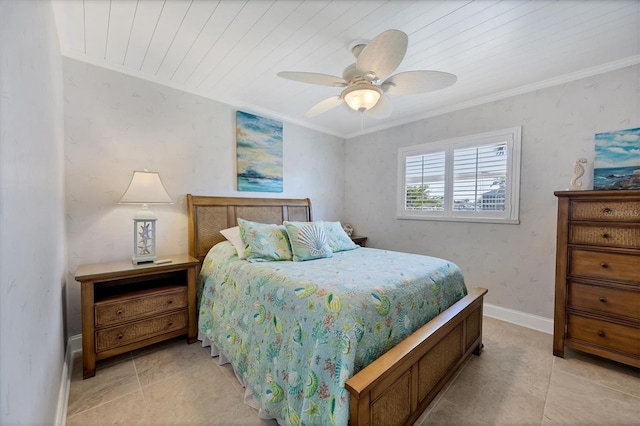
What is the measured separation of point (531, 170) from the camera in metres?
2.64

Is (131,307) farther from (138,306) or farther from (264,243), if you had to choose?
(264,243)

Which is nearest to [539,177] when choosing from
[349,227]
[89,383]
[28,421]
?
[349,227]

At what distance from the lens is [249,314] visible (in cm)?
179

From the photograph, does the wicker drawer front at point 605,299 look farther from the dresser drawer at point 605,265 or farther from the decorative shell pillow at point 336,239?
the decorative shell pillow at point 336,239

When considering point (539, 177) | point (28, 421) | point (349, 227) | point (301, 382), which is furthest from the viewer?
point (349, 227)

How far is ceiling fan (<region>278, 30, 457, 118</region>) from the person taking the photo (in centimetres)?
148

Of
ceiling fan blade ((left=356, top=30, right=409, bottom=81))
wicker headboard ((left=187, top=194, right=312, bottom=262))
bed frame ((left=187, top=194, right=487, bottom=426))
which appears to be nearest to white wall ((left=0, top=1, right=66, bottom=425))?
bed frame ((left=187, top=194, right=487, bottom=426))

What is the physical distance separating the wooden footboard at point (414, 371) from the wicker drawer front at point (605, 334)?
0.79 m

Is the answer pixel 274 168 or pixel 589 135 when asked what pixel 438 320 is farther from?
pixel 274 168

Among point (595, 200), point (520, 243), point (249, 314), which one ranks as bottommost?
point (249, 314)

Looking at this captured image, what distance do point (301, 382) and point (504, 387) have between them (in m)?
1.47

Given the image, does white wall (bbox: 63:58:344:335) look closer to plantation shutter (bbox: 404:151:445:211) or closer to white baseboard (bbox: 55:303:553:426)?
white baseboard (bbox: 55:303:553:426)

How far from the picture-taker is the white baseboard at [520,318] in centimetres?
258

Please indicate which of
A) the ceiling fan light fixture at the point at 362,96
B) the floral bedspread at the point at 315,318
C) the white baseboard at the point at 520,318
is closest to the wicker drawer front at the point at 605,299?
the white baseboard at the point at 520,318
